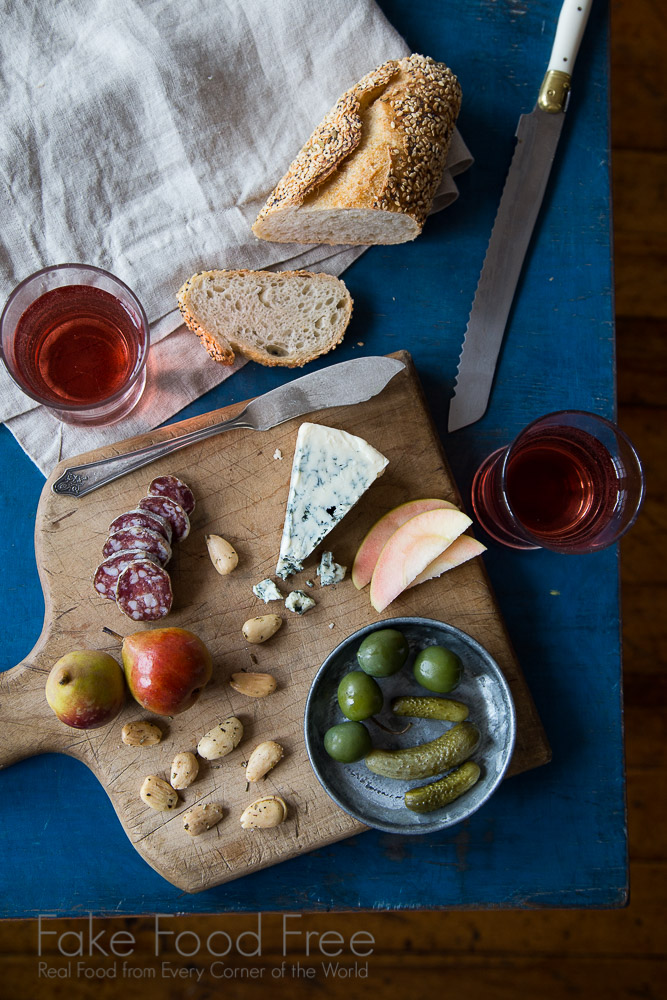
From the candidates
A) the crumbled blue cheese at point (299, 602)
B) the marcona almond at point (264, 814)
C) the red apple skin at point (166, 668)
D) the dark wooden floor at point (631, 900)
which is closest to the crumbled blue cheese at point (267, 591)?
the crumbled blue cheese at point (299, 602)

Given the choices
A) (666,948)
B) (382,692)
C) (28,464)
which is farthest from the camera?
(666,948)

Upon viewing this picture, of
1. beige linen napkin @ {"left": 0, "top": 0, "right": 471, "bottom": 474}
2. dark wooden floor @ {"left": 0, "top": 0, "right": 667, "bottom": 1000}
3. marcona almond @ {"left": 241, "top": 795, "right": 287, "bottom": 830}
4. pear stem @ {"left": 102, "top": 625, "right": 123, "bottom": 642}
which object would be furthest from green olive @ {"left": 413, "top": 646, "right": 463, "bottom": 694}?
dark wooden floor @ {"left": 0, "top": 0, "right": 667, "bottom": 1000}

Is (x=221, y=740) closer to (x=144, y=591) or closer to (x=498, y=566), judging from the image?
(x=144, y=591)

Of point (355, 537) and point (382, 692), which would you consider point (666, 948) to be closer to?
point (382, 692)

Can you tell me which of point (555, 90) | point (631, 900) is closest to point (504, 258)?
point (555, 90)

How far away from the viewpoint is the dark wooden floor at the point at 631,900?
1.83 metres

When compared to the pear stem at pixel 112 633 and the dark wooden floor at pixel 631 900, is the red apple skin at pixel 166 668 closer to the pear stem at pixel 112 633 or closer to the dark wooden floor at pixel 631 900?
the pear stem at pixel 112 633

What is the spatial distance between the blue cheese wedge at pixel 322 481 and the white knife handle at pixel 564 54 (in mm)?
813

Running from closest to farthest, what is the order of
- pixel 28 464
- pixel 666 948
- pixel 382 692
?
pixel 382 692 < pixel 28 464 < pixel 666 948

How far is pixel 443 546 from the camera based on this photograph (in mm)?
1311

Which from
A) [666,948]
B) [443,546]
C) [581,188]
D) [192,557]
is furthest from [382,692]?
[666,948]

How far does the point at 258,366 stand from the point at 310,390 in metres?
0.15

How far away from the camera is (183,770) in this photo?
130 cm

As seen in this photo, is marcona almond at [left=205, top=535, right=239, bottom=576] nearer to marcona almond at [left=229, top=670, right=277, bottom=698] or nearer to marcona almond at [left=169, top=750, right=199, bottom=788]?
marcona almond at [left=229, top=670, right=277, bottom=698]
